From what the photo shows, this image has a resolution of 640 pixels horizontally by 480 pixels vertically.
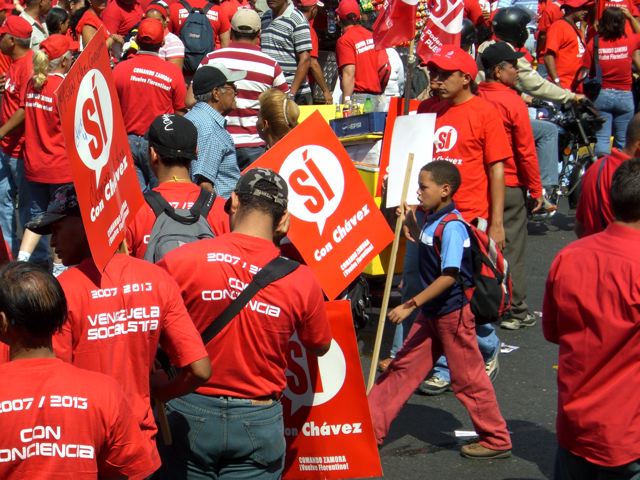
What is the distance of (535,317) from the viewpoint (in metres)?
A: 8.69

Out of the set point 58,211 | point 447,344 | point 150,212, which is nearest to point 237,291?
point 58,211

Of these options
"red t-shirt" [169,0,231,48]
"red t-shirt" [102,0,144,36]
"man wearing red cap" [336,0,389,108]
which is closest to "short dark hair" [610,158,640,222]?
"man wearing red cap" [336,0,389,108]

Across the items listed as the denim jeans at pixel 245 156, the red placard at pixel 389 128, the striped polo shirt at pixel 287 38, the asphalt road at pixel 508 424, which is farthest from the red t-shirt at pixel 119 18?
the red placard at pixel 389 128

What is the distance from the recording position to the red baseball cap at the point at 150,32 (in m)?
8.38

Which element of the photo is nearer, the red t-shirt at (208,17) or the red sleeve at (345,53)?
the red sleeve at (345,53)

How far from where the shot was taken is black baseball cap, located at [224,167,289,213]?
4004 mm

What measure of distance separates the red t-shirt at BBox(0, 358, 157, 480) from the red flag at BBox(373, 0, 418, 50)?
454cm

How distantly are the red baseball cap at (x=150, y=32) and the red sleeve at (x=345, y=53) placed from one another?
3.98 m

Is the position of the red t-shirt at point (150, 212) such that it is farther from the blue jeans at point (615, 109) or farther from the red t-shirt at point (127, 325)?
the blue jeans at point (615, 109)

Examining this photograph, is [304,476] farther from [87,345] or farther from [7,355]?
[7,355]

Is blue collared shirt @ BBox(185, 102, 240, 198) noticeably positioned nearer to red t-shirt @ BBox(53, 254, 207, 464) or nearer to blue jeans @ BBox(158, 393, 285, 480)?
blue jeans @ BBox(158, 393, 285, 480)

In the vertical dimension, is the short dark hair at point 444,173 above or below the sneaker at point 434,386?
above

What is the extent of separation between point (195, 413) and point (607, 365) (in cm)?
151

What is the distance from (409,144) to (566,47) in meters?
7.17
